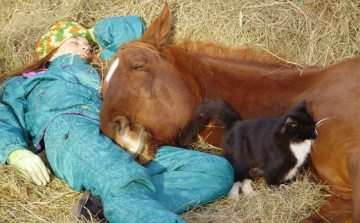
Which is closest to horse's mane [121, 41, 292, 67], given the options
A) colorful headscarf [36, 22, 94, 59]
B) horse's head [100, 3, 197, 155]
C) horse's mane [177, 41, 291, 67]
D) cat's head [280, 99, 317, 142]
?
horse's mane [177, 41, 291, 67]

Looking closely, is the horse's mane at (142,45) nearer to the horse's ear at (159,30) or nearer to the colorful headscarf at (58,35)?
the horse's ear at (159,30)

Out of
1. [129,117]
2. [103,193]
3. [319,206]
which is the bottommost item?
[319,206]

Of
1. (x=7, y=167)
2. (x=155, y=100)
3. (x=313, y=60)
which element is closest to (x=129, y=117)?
(x=155, y=100)

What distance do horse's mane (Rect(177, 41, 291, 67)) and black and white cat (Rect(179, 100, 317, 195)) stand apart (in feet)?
1.75

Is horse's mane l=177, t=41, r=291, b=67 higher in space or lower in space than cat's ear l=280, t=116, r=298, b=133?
higher

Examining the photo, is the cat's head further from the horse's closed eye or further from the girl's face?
the girl's face

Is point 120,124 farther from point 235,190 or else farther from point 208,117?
point 235,190

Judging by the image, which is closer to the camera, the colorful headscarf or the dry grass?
the dry grass

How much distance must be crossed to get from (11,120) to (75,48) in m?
1.03

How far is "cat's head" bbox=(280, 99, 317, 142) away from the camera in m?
2.77

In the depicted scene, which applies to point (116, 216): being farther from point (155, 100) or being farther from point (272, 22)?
point (272, 22)

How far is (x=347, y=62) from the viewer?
3.17 metres

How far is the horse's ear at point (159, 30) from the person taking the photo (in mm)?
3475

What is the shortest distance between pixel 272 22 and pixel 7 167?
2.67 meters
